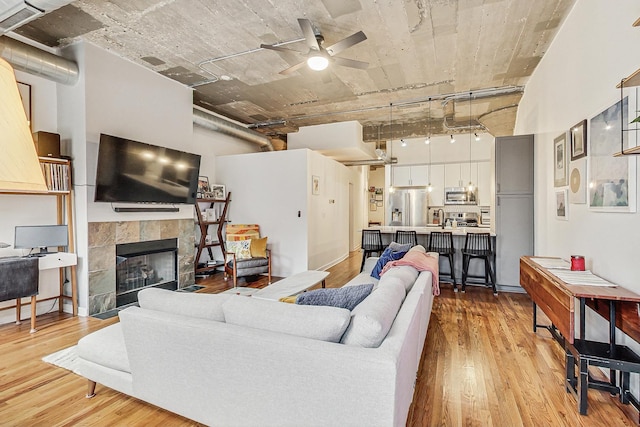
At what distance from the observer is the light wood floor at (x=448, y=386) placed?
194cm

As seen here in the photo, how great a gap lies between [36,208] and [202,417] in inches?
136

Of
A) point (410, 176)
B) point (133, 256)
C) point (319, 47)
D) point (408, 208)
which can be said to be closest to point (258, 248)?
point (133, 256)

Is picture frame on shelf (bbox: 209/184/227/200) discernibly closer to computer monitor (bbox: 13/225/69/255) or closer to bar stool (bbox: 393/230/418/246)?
computer monitor (bbox: 13/225/69/255)

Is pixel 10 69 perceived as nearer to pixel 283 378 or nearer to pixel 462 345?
pixel 283 378

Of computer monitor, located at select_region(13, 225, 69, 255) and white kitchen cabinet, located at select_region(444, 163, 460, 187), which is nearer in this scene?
computer monitor, located at select_region(13, 225, 69, 255)

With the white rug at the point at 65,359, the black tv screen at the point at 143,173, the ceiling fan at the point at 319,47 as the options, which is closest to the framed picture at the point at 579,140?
the ceiling fan at the point at 319,47

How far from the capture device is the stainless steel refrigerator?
8.20 meters

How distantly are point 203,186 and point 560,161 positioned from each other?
541cm

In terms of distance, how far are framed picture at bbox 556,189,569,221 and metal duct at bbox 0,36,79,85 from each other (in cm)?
557

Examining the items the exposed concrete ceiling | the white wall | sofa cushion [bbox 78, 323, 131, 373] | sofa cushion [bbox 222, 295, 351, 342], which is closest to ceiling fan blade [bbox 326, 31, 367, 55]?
the exposed concrete ceiling

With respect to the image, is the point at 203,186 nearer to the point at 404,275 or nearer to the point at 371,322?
the point at 404,275

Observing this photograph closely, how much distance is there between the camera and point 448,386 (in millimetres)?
2305

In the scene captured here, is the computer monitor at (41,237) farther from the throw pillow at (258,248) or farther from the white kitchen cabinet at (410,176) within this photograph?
the white kitchen cabinet at (410,176)

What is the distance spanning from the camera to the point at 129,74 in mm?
4098
